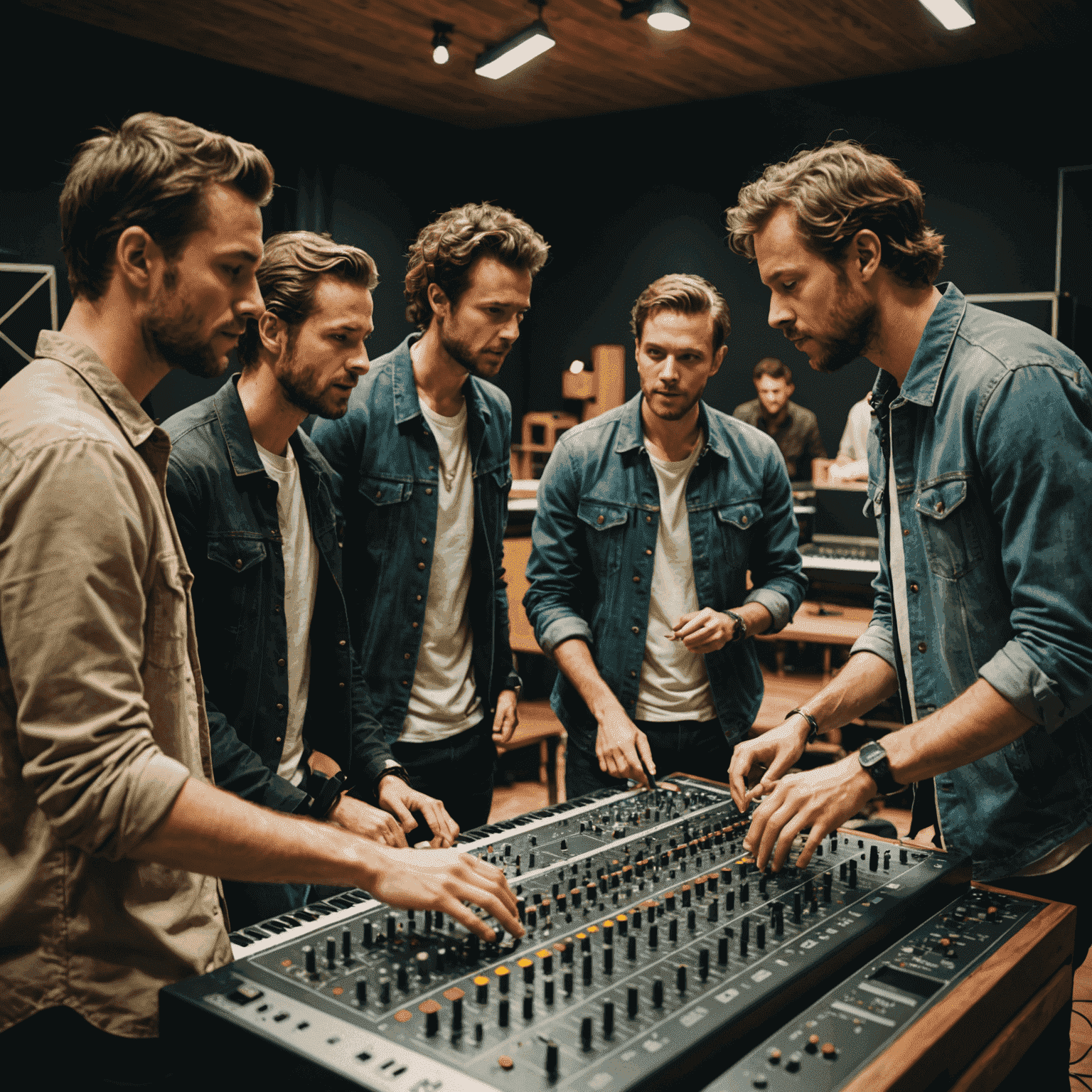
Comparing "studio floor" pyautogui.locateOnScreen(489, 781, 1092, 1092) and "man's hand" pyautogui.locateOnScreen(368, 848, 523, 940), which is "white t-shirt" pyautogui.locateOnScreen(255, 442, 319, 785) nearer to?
"man's hand" pyautogui.locateOnScreen(368, 848, 523, 940)

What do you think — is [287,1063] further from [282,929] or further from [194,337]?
[194,337]

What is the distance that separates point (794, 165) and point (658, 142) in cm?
818

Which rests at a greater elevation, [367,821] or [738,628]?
[738,628]

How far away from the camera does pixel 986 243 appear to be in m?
7.87

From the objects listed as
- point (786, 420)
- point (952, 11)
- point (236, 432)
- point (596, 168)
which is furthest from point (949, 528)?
point (596, 168)

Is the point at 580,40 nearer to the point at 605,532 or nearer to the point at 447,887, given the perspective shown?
the point at 605,532

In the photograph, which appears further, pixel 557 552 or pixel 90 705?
pixel 557 552

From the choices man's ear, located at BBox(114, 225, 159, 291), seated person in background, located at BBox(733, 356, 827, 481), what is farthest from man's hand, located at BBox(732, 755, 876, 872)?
seated person in background, located at BBox(733, 356, 827, 481)

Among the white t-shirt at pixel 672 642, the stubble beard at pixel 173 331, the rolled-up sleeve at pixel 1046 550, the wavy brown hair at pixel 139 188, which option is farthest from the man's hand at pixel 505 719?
the wavy brown hair at pixel 139 188

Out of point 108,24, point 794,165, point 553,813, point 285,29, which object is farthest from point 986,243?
point 553,813

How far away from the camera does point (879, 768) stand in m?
1.57

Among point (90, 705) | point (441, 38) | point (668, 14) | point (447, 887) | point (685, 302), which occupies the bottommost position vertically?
point (447, 887)

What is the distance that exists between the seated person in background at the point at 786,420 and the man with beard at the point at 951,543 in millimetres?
6242

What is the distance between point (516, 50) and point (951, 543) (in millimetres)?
5993
